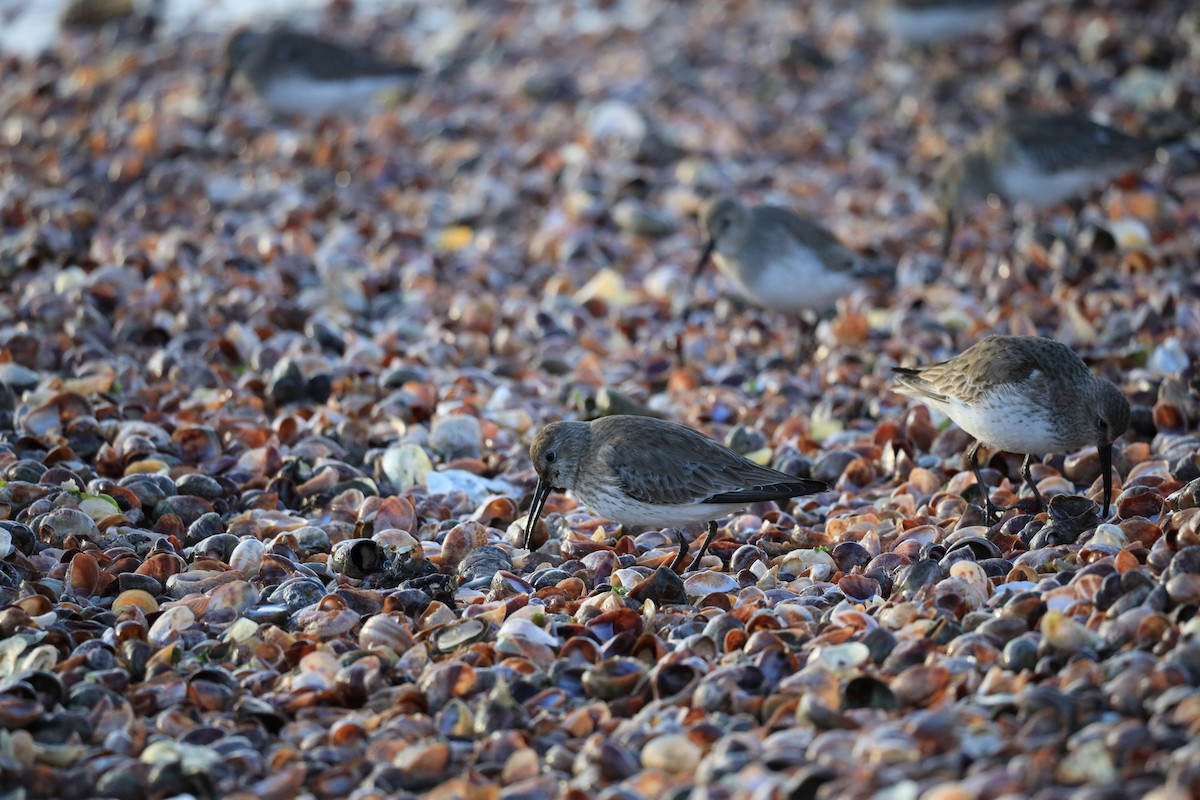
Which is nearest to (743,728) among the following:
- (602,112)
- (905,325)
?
(905,325)

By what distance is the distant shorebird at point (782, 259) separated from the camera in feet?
27.5

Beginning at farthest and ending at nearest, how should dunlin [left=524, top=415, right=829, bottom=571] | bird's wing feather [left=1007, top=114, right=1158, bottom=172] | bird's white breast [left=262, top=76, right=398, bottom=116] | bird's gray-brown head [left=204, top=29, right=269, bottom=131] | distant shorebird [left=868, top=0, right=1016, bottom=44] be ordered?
distant shorebird [left=868, top=0, right=1016, bottom=44] → bird's gray-brown head [left=204, top=29, right=269, bottom=131] → bird's white breast [left=262, top=76, right=398, bottom=116] → bird's wing feather [left=1007, top=114, right=1158, bottom=172] → dunlin [left=524, top=415, right=829, bottom=571]

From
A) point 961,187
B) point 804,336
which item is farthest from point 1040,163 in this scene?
point 804,336

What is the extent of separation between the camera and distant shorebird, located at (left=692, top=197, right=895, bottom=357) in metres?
8.37

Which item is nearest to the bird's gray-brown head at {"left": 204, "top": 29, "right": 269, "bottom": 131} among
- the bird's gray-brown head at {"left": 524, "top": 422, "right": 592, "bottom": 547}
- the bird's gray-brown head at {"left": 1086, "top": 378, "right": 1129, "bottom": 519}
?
the bird's gray-brown head at {"left": 524, "top": 422, "right": 592, "bottom": 547}

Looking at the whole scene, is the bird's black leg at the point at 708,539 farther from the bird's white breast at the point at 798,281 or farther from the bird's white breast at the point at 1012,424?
the bird's white breast at the point at 798,281

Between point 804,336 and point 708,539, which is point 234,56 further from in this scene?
point 708,539

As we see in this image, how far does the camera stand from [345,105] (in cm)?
1199

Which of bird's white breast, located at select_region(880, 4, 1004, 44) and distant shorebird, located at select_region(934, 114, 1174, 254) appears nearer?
distant shorebird, located at select_region(934, 114, 1174, 254)

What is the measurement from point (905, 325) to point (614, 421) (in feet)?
9.91

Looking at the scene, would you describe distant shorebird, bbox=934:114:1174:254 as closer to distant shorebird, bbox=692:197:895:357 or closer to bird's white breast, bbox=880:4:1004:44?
distant shorebird, bbox=692:197:895:357

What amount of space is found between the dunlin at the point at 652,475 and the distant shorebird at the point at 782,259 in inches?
101

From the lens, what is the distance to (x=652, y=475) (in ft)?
18.7

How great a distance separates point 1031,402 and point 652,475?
5.09ft
